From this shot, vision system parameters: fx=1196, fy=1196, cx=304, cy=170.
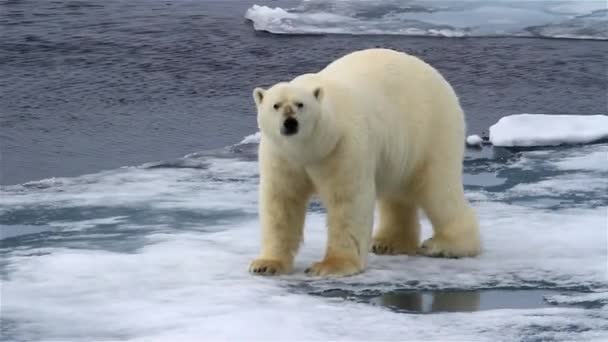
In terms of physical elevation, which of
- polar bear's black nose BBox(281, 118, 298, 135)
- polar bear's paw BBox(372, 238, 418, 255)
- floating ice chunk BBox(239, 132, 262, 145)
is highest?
polar bear's black nose BBox(281, 118, 298, 135)

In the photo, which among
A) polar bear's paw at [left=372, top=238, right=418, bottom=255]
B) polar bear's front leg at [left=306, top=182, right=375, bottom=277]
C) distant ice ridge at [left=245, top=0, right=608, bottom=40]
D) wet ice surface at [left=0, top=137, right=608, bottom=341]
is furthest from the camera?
distant ice ridge at [left=245, top=0, right=608, bottom=40]

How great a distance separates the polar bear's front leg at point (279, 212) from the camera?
520cm

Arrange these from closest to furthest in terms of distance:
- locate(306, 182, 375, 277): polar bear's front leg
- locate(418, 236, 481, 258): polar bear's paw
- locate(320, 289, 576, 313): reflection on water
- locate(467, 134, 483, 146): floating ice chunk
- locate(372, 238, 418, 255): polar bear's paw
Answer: locate(320, 289, 576, 313): reflection on water, locate(306, 182, 375, 277): polar bear's front leg, locate(418, 236, 481, 258): polar bear's paw, locate(372, 238, 418, 255): polar bear's paw, locate(467, 134, 483, 146): floating ice chunk

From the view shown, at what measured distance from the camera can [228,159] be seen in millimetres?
8039

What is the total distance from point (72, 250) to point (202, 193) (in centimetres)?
152

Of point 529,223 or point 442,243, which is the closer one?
point 442,243

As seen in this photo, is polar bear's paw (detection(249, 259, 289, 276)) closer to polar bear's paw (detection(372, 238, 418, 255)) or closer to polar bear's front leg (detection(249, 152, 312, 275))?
polar bear's front leg (detection(249, 152, 312, 275))

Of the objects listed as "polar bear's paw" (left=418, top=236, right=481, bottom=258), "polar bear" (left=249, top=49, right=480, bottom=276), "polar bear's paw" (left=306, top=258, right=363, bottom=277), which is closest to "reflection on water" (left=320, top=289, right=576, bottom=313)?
"polar bear's paw" (left=306, top=258, right=363, bottom=277)

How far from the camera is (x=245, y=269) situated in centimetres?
531

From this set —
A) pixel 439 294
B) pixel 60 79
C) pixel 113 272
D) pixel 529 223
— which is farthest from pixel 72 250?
pixel 60 79

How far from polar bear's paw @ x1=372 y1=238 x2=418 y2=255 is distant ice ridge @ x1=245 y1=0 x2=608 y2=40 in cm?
671

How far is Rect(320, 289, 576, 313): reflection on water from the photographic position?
15.7 feet

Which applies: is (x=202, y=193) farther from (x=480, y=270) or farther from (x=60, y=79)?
(x=60, y=79)

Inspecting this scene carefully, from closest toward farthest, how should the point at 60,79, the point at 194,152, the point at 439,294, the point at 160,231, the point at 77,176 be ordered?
1. the point at 439,294
2. the point at 160,231
3. the point at 77,176
4. the point at 194,152
5. the point at 60,79
